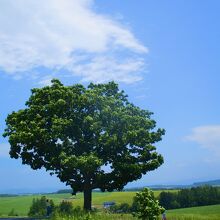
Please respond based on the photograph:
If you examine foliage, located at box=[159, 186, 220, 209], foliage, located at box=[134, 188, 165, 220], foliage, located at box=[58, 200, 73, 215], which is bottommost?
foliage, located at box=[134, 188, 165, 220]

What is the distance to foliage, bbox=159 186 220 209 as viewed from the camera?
87.3 metres

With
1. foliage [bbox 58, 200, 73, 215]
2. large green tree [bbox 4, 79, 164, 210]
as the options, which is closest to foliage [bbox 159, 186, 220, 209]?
foliage [bbox 58, 200, 73, 215]

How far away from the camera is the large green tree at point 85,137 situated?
4125 centimetres

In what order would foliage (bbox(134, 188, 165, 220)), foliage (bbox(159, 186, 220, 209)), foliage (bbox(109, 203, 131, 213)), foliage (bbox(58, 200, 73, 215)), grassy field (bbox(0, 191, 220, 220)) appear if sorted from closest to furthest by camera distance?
foliage (bbox(134, 188, 165, 220)) < grassy field (bbox(0, 191, 220, 220)) < foliage (bbox(58, 200, 73, 215)) < foliage (bbox(109, 203, 131, 213)) < foliage (bbox(159, 186, 220, 209))

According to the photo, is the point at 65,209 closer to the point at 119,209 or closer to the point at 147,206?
the point at 119,209

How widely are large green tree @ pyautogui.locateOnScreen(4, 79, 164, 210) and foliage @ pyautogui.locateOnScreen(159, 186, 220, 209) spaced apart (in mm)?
46090

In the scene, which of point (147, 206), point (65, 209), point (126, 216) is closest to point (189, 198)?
point (65, 209)

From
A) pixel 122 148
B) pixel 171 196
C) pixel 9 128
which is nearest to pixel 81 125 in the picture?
pixel 122 148

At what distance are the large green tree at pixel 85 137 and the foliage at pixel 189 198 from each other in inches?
1815

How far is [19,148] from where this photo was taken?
142ft

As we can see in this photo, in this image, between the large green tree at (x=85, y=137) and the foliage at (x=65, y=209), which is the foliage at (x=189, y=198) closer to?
the foliage at (x=65, y=209)

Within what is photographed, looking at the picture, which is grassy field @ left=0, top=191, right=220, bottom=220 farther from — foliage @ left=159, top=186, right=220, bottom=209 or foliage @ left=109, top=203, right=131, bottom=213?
foliage @ left=159, top=186, right=220, bottom=209

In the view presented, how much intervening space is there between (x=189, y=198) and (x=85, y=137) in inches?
2030

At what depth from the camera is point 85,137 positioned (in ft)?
141
